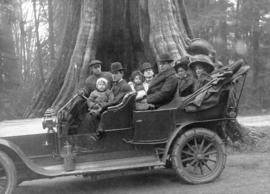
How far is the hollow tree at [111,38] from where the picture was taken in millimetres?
9969

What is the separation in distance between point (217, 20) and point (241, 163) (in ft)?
62.7

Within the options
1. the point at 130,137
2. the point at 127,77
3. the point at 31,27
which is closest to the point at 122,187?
the point at 130,137

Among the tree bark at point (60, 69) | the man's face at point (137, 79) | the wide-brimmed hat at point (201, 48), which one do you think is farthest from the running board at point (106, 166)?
the tree bark at point (60, 69)

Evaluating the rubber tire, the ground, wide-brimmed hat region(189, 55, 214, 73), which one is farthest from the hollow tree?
the rubber tire

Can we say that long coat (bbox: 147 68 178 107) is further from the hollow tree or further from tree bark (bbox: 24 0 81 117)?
tree bark (bbox: 24 0 81 117)

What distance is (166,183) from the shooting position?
6.39 metres

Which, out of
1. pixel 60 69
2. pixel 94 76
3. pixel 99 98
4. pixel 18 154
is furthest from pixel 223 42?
pixel 18 154

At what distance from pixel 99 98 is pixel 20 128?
3.99ft

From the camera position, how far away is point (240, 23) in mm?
26109

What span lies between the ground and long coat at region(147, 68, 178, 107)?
4.00ft

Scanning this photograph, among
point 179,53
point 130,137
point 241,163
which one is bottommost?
point 241,163

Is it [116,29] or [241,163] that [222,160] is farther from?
[116,29]

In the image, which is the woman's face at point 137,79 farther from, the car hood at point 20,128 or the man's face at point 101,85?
the car hood at point 20,128

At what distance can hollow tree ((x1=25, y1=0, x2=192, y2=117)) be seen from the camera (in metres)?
9.97
